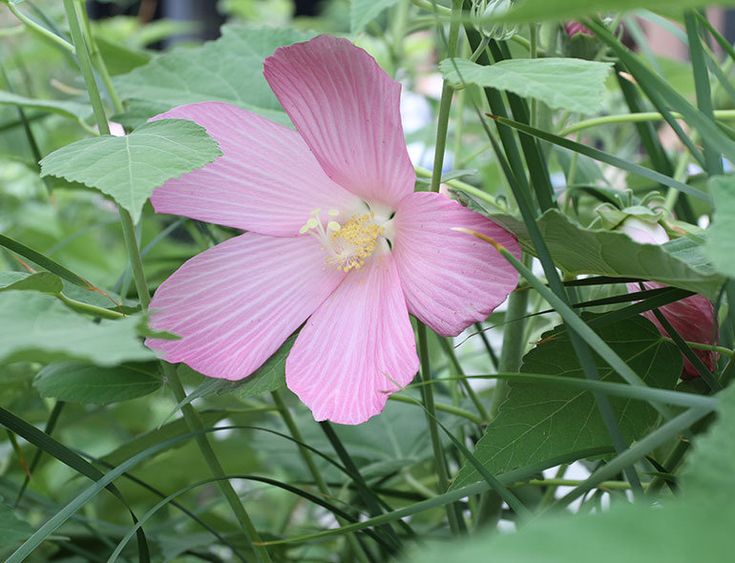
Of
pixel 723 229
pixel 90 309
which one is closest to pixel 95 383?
pixel 90 309

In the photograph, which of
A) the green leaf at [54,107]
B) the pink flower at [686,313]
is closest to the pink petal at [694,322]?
the pink flower at [686,313]

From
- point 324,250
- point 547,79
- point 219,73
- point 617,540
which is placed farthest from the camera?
point 219,73

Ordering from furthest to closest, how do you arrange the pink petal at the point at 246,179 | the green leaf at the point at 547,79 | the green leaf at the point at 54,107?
the green leaf at the point at 54,107 < the pink petal at the point at 246,179 < the green leaf at the point at 547,79

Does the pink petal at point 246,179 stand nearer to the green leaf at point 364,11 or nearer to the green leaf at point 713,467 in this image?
the green leaf at point 364,11

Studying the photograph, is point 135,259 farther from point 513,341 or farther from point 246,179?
point 513,341

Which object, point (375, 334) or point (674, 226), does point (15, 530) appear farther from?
point (674, 226)

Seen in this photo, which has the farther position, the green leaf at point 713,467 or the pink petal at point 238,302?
the pink petal at point 238,302

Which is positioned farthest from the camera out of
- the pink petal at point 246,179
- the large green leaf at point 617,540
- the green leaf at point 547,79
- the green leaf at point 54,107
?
the green leaf at point 54,107
